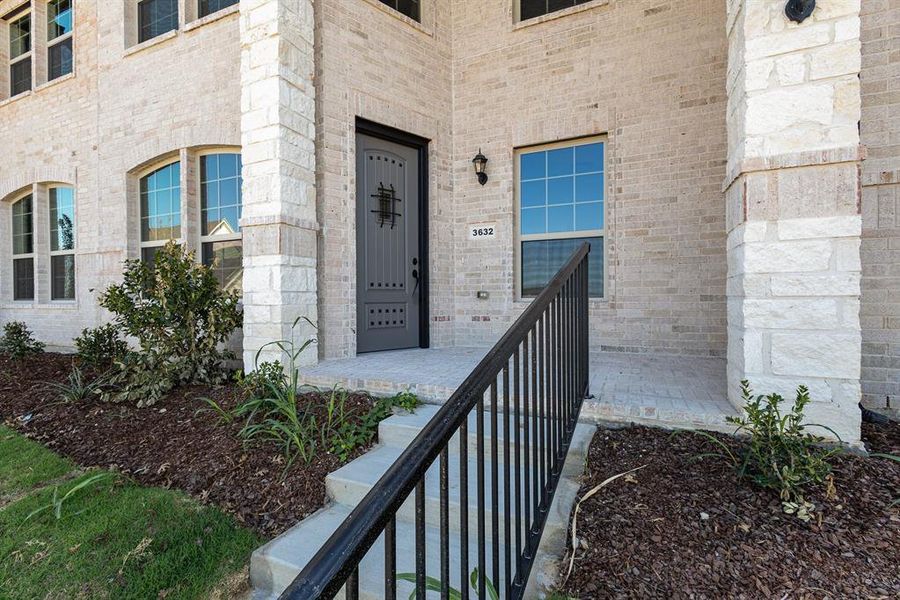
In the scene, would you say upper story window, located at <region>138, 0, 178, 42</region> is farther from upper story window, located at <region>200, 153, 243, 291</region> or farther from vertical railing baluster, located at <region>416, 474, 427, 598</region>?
vertical railing baluster, located at <region>416, 474, 427, 598</region>

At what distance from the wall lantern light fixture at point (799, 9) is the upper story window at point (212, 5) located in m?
5.66

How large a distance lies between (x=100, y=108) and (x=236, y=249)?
3206 mm

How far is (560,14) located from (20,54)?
8.86 metres

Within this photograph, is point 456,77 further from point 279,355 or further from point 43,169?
point 43,169

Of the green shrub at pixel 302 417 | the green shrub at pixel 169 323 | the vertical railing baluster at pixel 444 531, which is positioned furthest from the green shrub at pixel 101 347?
the vertical railing baluster at pixel 444 531

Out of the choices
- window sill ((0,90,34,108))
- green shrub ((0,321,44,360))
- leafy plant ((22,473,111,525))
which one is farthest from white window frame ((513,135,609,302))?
window sill ((0,90,34,108))

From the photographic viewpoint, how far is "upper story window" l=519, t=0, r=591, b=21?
5.40 meters

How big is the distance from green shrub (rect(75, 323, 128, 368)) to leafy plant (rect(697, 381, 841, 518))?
565 cm

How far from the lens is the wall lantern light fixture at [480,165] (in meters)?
5.60

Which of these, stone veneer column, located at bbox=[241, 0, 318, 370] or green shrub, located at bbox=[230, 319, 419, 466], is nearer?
green shrub, located at bbox=[230, 319, 419, 466]

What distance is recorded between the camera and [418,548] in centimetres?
109

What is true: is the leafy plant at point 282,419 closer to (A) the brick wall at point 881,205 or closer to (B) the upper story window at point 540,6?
(A) the brick wall at point 881,205

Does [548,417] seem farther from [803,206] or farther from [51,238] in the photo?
[51,238]

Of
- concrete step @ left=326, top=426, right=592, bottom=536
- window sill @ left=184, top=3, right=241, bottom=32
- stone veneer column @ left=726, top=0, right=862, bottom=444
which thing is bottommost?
concrete step @ left=326, top=426, right=592, bottom=536
